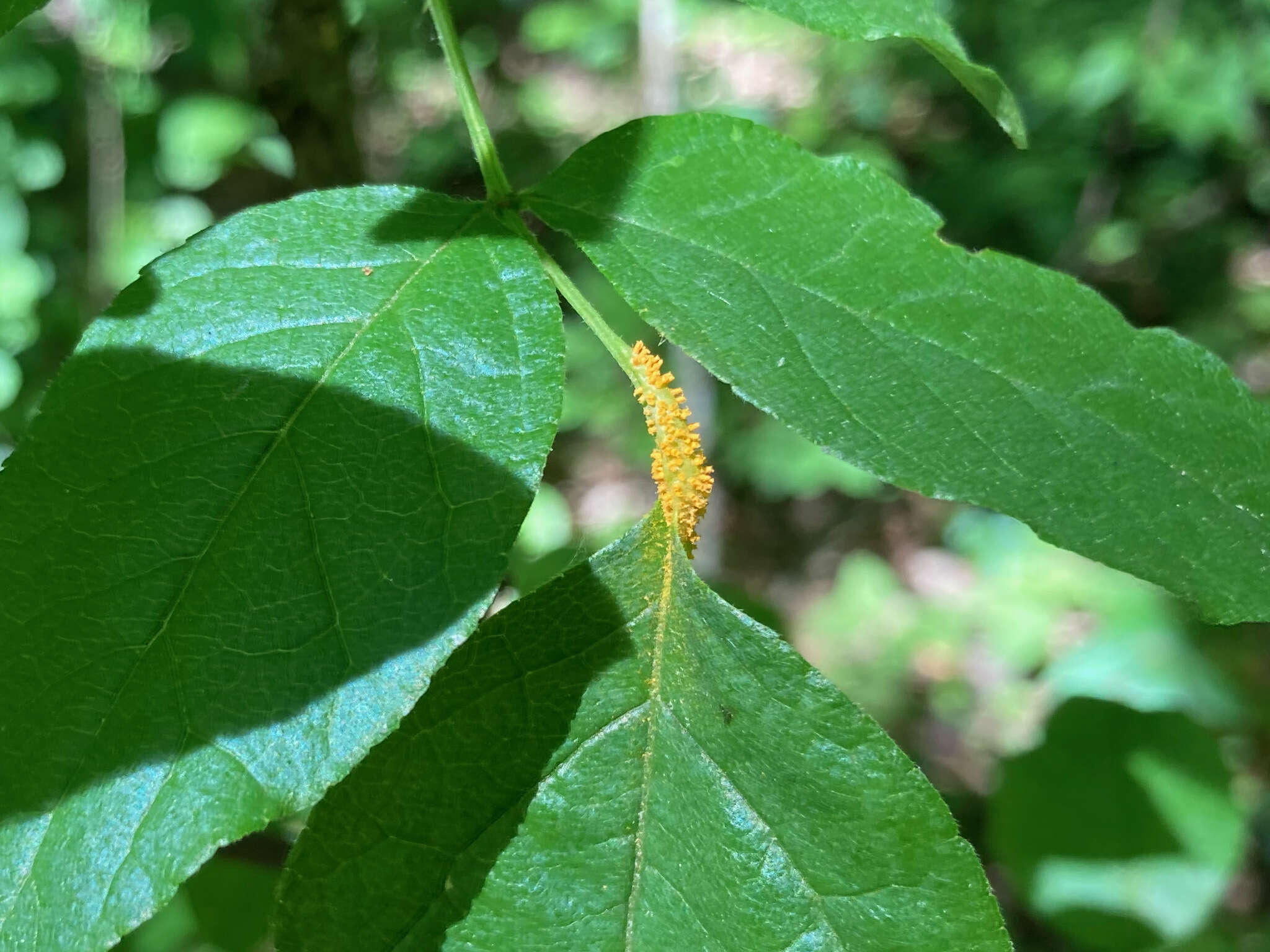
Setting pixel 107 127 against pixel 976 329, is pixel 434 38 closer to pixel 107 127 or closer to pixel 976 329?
pixel 976 329

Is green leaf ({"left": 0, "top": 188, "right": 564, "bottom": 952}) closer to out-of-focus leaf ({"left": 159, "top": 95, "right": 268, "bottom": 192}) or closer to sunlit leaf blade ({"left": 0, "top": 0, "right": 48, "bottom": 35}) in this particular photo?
sunlit leaf blade ({"left": 0, "top": 0, "right": 48, "bottom": 35})

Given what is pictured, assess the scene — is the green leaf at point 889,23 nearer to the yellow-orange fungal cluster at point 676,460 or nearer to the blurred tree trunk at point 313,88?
the yellow-orange fungal cluster at point 676,460

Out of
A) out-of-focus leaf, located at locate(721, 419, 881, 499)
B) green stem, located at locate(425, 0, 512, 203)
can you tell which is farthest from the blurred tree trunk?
out-of-focus leaf, located at locate(721, 419, 881, 499)

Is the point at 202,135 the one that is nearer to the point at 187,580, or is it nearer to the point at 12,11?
the point at 12,11

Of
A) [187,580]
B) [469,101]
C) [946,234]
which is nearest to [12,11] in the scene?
[469,101]

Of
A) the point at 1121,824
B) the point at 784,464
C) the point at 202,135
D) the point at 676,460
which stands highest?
the point at 676,460

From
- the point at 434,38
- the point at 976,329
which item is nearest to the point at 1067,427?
the point at 976,329
